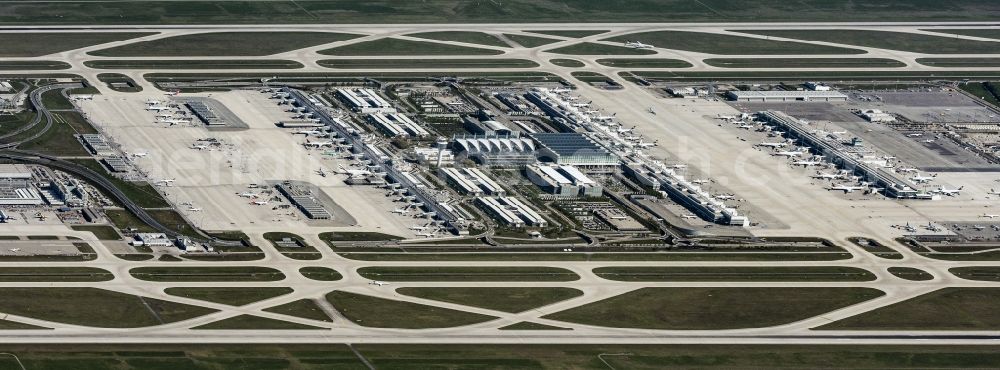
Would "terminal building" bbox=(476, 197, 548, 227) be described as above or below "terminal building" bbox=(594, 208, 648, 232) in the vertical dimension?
above

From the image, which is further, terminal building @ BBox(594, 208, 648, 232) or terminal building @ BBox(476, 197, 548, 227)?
terminal building @ BBox(594, 208, 648, 232)

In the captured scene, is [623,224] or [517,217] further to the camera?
[623,224]

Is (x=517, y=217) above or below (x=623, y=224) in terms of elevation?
above

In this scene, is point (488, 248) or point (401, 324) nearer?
point (401, 324)

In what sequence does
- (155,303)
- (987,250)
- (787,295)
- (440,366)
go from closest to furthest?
(440,366), (155,303), (787,295), (987,250)

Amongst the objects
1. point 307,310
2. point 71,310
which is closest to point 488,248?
point 307,310

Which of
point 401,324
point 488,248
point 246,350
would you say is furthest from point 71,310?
point 488,248

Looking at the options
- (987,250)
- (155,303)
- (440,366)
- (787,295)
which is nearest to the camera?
(440,366)

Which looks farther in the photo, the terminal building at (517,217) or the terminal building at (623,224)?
the terminal building at (623,224)

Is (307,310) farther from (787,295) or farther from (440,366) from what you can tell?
(787,295)

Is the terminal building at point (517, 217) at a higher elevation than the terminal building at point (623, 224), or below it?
higher
